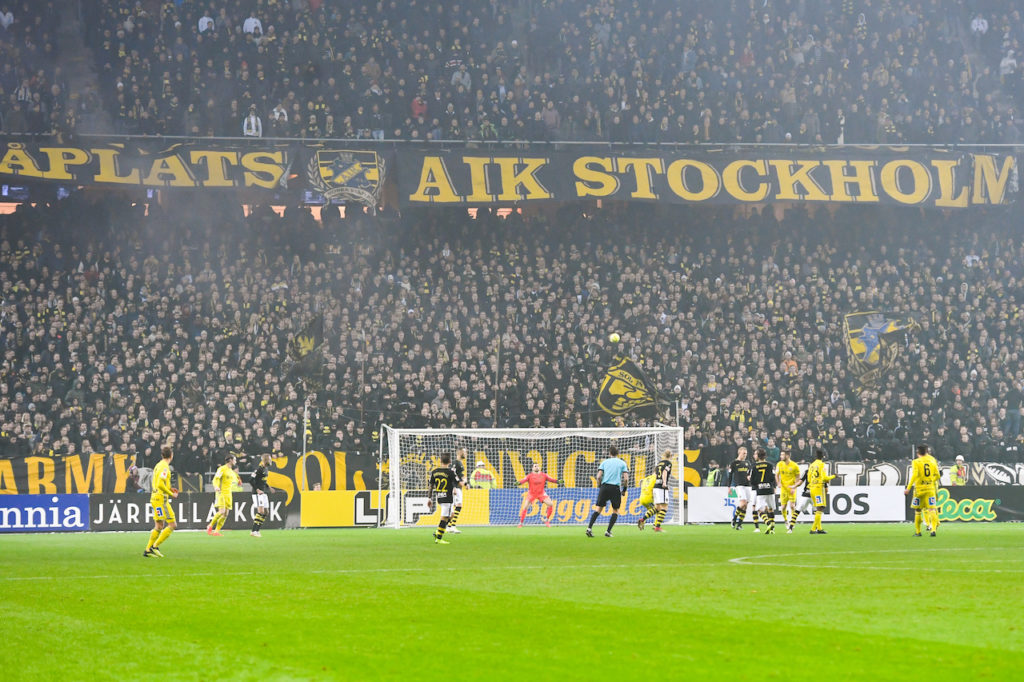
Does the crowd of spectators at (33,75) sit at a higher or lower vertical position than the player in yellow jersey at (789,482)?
higher

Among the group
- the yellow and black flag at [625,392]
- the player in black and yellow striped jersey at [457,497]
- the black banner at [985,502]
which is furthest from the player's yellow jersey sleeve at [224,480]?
the black banner at [985,502]

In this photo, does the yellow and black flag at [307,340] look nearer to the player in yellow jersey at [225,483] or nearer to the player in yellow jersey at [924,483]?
the player in yellow jersey at [225,483]

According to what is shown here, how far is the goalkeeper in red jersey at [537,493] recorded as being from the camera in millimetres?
33344

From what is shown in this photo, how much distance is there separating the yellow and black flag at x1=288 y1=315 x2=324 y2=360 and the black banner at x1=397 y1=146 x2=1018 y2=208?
628 cm

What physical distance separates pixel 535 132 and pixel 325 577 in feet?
105

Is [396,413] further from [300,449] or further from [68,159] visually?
[68,159]

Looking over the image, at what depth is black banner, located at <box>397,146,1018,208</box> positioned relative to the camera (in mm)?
45281

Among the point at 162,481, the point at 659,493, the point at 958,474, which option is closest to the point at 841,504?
the point at 958,474

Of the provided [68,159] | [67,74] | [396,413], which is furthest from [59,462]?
[67,74]

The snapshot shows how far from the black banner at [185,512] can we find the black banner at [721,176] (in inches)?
574

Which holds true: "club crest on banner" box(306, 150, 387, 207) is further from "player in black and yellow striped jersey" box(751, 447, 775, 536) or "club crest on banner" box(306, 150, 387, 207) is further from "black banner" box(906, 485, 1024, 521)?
"black banner" box(906, 485, 1024, 521)

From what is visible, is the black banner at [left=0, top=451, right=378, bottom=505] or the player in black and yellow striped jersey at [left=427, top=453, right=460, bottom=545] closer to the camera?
the player in black and yellow striped jersey at [left=427, top=453, right=460, bottom=545]

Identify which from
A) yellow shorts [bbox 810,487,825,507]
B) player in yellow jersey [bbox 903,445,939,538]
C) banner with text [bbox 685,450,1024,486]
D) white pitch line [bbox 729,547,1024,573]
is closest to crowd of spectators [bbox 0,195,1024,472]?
banner with text [bbox 685,450,1024,486]

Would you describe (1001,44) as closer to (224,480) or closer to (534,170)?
(534,170)
